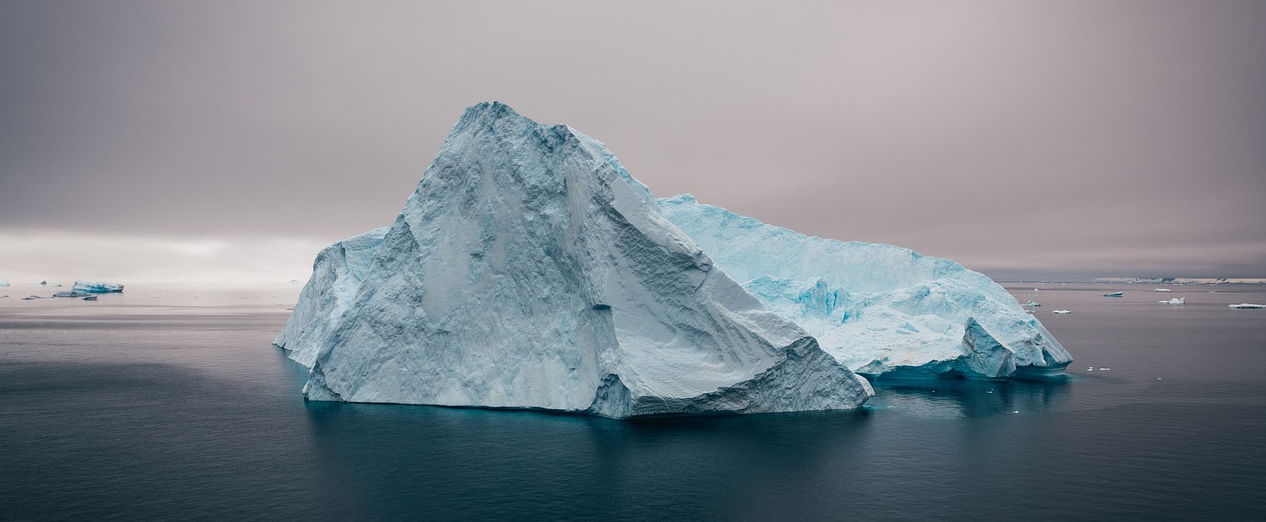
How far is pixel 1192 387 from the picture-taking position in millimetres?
35281

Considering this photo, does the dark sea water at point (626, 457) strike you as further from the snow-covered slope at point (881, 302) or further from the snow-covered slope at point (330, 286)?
the snow-covered slope at point (330, 286)

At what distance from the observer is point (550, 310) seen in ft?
93.7

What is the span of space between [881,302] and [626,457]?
82.0 feet

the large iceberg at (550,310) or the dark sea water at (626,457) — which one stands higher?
the large iceberg at (550,310)

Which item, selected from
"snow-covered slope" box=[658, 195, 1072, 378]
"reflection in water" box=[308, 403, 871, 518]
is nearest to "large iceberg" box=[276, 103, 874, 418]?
"reflection in water" box=[308, 403, 871, 518]

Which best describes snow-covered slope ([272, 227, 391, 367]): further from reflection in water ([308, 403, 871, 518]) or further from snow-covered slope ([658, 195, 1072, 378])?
snow-covered slope ([658, 195, 1072, 378])

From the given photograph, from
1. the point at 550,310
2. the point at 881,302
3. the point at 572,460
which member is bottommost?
the point at 572,460

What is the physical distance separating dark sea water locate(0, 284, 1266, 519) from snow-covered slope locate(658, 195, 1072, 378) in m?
2.31

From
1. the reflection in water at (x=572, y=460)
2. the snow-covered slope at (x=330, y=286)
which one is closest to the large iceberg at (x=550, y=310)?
the reflection in water at (x=572, y=460)

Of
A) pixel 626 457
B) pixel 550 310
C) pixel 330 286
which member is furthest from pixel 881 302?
pixel 330 286

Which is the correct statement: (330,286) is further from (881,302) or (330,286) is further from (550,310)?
(881,302)

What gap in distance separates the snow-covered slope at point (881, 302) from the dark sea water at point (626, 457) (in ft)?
7.56

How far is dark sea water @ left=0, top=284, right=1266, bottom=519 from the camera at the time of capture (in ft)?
57.1

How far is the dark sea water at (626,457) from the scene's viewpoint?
17.4m
